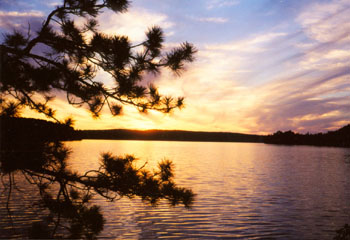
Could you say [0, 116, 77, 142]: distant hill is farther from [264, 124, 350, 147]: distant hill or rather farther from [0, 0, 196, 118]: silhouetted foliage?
[264, 124, 350, 147]: distant hill

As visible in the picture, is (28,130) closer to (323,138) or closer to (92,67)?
(92,67)

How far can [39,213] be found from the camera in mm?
14547

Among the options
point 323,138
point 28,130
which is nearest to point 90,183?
point 28,130

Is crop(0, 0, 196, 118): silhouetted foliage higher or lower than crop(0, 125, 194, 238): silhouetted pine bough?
higher

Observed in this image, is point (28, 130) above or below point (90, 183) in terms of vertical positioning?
above

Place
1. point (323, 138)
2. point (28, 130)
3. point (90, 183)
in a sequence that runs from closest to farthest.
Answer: point (28, 130)
point (90, 183)
point (323, 138)

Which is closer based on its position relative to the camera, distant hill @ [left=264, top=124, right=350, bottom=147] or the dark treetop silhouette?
the dark treetop silhouette

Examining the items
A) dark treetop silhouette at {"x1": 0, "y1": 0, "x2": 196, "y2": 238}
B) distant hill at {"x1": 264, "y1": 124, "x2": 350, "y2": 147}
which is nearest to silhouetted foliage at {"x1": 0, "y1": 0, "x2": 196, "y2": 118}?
dark treetop silhouette at {"x1": 0, "y1": 0, "x2": 196, "y2": 238}

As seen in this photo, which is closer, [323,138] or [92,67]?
[92,67]

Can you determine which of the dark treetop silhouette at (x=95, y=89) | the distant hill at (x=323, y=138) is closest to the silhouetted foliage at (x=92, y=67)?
the dark treetop silhouette at (x=95, y=89)

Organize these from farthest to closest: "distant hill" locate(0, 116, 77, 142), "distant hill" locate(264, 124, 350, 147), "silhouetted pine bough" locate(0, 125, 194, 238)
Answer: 1. "distant hill" locate(264, 124, 350, 147)
2. "silhouetted pine bough" locate(0, 125, 194, 238)
3. "distant hill" locate(0, 116, 77, 142)

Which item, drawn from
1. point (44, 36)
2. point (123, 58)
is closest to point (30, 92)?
point (44, 36)

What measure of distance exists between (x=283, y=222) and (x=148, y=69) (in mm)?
12466

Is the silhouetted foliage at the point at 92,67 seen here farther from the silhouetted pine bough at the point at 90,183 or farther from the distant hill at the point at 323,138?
the distant hill at the point at 323,138
